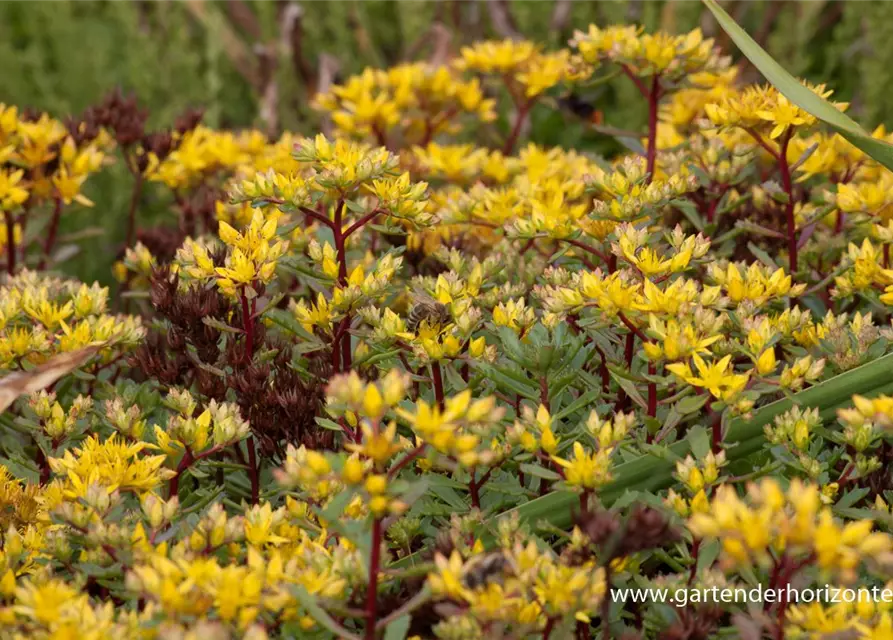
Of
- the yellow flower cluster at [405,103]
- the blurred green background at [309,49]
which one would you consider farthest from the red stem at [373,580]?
the blurred green background at [309,49]

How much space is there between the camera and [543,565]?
124 cm

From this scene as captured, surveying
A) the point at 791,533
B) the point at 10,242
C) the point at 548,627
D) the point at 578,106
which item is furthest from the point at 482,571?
the point at 578,106

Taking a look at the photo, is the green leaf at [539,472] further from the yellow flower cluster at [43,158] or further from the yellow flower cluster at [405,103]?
the yellow flower cluster at [405,103]

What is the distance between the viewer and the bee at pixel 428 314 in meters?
1.71

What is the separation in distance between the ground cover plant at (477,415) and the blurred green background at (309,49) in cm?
175

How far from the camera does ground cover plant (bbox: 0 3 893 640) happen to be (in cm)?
123

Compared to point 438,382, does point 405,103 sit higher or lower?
higher

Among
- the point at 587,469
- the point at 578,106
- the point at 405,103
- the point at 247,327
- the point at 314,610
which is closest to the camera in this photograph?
the point at 314,610

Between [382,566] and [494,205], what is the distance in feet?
3.49

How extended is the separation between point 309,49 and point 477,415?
4368 mm

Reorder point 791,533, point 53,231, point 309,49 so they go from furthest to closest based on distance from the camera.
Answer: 1. point 309,49
2. point 53,231
3. point 791,533

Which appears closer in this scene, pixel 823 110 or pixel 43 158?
pixel 823 110

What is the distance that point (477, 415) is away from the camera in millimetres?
1201

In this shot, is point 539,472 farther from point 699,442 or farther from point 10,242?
point 10,242
